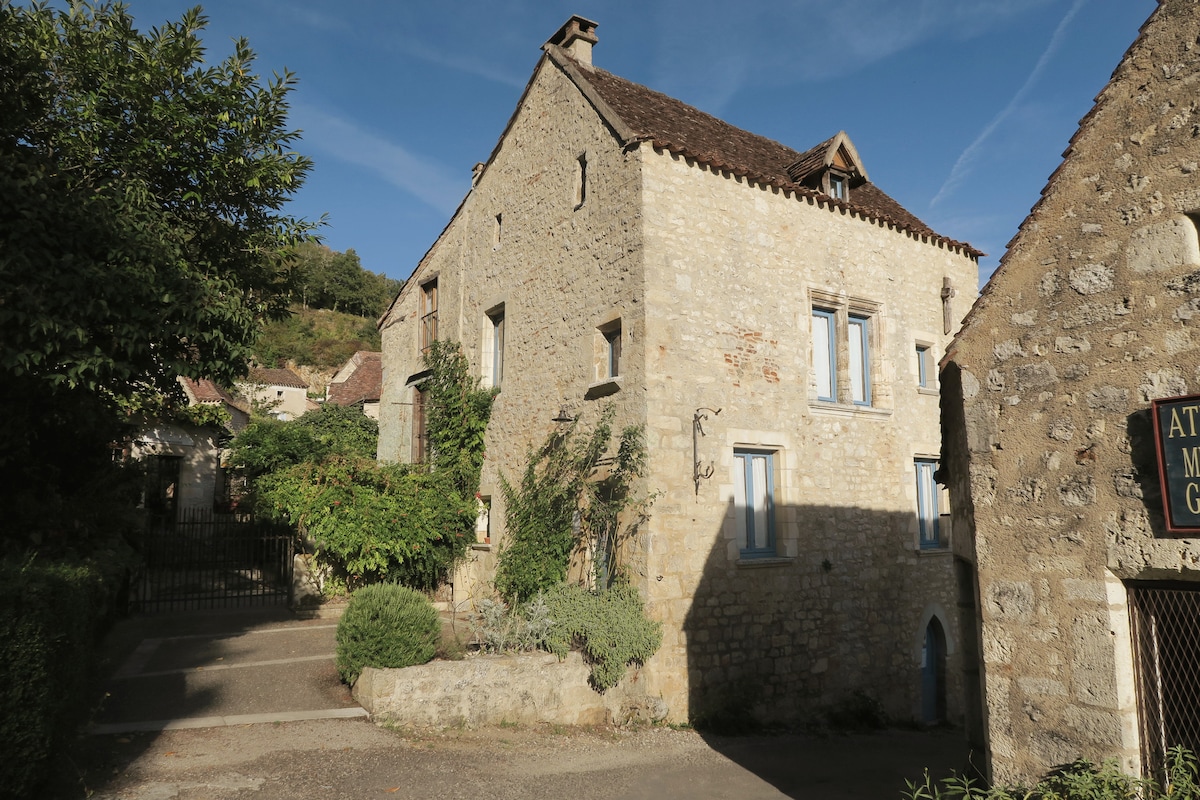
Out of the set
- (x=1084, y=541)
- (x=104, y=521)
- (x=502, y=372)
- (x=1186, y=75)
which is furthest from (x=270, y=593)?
(x=1186, y=75)

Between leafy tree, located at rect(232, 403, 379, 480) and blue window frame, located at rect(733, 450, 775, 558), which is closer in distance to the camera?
blue window frame, located at rect(733, 450, 775, 558)

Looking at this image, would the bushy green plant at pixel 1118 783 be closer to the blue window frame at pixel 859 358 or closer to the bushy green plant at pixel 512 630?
the bushy green plant at pixel 512 630

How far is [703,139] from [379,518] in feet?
26.3

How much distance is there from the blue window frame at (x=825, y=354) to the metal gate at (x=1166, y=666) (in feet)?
24.6

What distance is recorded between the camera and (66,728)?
562 cm

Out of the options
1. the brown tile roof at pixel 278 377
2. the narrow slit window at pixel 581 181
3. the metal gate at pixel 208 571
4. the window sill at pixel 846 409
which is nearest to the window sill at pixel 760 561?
the window sill at pixel 846 409

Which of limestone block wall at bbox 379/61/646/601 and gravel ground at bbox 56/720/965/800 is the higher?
limestone block wall at bbox 379/61/646/601

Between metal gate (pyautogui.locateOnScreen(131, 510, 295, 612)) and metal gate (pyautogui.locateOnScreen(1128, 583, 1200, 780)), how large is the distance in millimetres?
12459

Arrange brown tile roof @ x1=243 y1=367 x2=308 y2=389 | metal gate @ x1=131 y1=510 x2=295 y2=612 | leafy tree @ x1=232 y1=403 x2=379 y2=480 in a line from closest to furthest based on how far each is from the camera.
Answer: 1. metal gate @ x1=131 y1=510 x2=295 y2=612
2. leafy tree @ x1=232 y1=403 x2=379 y2=480
3. brown tile roof @ x1=243 y1=367 x2=308 y2=389

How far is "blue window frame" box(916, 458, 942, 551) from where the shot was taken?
12727 mm

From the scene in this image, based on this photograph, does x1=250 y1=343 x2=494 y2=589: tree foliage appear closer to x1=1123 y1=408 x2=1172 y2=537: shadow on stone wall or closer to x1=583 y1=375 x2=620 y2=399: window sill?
x1=583 y1=375 x2=620 y2=399: window sill

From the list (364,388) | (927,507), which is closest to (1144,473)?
(927,507)

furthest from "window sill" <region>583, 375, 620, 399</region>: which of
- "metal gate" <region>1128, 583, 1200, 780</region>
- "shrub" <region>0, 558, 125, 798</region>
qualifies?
"metal gate" <region>1128, 583, 1200, 780</region>

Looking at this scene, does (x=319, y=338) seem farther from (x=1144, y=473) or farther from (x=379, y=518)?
(x=1144, y=473)
